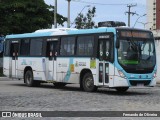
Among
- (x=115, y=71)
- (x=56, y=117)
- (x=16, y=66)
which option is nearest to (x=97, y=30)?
(x=115, y=71)

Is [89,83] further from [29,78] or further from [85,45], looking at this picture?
[29,78]

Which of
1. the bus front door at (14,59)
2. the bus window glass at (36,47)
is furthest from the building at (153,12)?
the bus window glass at (36,47)

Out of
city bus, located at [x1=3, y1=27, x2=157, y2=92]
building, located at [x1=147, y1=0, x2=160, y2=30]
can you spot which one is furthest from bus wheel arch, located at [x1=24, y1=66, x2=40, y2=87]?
building, located at [x1=147, y1=0, x2=160, y2=30]

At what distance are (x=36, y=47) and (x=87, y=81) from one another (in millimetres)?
5201

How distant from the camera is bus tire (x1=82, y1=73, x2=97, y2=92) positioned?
21438 mm

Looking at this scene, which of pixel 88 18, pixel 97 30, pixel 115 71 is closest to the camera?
pixel 115 71

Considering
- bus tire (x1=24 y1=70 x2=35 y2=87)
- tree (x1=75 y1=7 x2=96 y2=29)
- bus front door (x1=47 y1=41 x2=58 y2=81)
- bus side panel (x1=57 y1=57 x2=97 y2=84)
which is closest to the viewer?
bus side panel (x1=57 y1=57 x2=97 y2=84)

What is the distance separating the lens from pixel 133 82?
800 inches

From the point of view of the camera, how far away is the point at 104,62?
67.8 ft

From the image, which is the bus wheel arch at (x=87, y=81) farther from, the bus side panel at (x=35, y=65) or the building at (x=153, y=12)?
the building at (x=153, y=12)

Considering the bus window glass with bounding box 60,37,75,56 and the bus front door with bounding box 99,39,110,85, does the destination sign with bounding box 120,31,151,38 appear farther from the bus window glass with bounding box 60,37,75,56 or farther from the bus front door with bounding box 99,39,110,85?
the bus window glass with bounding box 60,37,75,56

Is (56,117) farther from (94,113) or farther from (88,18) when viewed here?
(88,18)

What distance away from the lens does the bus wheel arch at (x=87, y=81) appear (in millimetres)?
21453

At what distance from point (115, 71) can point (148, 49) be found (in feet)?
7.20
